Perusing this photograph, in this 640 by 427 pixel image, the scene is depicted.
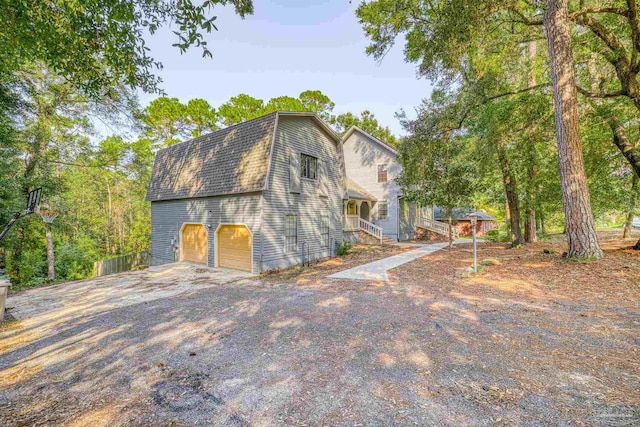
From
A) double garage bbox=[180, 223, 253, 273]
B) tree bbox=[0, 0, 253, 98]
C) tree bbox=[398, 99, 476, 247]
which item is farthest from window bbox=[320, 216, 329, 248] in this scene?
tree bbox=[0, 0, 253, 98]

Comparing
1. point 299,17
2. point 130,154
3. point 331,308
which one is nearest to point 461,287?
point 331,308

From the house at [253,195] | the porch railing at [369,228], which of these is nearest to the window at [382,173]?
A: the porch railing at [369,228]

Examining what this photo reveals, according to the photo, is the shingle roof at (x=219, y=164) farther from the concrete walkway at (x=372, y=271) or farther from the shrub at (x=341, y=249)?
the shrub at (x=341, y=249)

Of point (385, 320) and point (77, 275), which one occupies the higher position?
point (385, 320)

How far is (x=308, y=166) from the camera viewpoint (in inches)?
503

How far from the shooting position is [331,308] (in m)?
5.83

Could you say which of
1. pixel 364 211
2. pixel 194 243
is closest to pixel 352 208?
pixel 364 211

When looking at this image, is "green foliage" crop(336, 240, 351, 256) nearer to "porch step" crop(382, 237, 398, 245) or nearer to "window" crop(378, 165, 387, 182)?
"porch step" crop(382, 237, 398, 245)

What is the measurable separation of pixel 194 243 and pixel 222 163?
4163mm

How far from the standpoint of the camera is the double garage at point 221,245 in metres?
11.0

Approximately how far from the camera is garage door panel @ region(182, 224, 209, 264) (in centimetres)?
1243

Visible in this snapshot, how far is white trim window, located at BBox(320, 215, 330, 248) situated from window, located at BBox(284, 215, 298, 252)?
196cm

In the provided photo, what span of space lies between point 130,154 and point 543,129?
795 inches

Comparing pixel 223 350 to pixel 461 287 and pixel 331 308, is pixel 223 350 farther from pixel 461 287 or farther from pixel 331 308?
pixel 461 287
